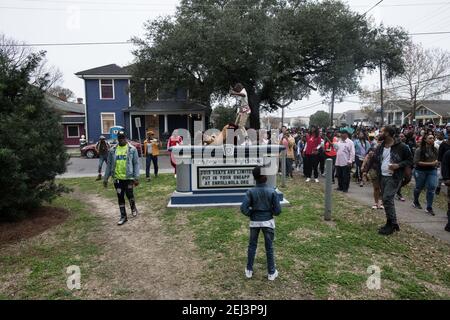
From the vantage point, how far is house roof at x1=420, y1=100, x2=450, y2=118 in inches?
1967

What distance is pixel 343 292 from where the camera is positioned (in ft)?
13.5

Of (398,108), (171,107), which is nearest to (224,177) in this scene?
(171,107)

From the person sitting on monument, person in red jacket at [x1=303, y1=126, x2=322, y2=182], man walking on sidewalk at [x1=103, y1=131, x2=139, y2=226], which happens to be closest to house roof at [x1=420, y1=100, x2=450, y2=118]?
person in red jacket at [x1=303, y1=126, x2=322, y2=182]

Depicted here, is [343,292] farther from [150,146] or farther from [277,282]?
[150,146]

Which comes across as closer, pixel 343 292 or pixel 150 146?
pixel 343 292

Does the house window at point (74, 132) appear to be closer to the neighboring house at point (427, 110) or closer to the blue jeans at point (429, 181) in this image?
the blue jeans at point (429, 181)

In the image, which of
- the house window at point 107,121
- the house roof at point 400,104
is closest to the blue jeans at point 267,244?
the house window at point 107,121

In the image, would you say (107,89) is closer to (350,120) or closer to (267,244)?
(350,120)

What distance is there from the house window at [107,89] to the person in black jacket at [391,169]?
29174mm

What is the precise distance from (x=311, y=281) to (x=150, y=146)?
8830 mm

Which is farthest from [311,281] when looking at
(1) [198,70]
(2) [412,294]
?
(1) [198,70]

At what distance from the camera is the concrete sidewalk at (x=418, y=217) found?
636 centimetres

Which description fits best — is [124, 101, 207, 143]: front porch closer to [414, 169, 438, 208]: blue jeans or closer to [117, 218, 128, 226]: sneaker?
[117, 218, 128, 226]: sneaker

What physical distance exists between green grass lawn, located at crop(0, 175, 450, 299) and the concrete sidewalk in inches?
14.7
